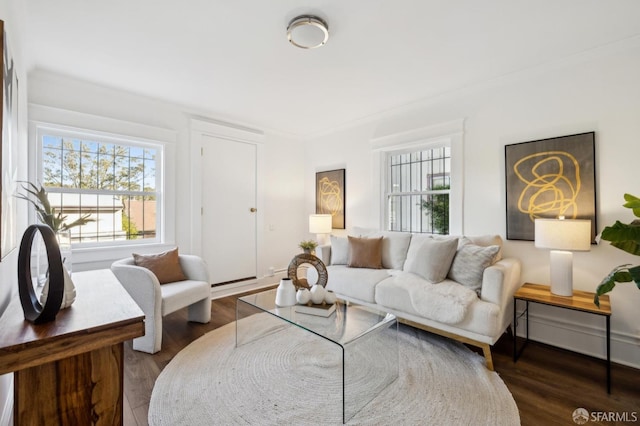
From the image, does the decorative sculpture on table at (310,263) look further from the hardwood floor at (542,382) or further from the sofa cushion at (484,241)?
the sofa cushion at (484,241)

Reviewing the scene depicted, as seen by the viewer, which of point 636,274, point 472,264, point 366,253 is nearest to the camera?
point 636,274

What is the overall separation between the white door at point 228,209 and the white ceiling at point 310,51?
2.93ft

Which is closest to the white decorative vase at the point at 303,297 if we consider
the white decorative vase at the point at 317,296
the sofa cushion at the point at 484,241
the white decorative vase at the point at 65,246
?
the white decorative vase at the point at 317,296

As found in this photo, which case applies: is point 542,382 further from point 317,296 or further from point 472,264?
point 317,296

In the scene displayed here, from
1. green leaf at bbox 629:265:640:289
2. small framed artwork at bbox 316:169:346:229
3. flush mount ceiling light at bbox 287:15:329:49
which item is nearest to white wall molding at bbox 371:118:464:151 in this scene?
small framed artwork at bbox 316:169:346:229

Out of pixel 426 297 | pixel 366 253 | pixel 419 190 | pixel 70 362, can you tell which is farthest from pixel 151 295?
pixel 419 190

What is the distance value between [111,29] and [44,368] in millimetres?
2276

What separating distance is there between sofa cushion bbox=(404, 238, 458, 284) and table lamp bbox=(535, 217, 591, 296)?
672 mm

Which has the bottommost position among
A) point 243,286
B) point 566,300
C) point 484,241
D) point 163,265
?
point 243,286

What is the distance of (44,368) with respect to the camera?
96 cm

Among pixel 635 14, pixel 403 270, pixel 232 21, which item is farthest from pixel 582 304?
pixel 232 21

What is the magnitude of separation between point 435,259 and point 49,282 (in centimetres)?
262

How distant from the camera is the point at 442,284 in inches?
99.5

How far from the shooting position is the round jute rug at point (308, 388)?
166 cm
